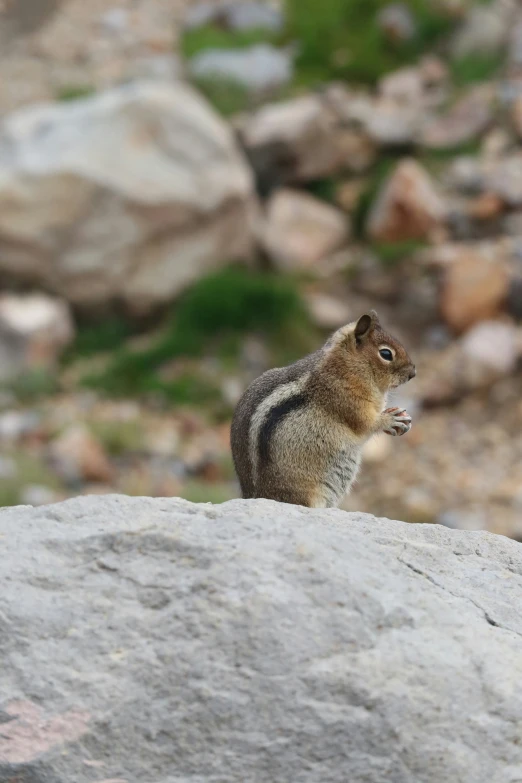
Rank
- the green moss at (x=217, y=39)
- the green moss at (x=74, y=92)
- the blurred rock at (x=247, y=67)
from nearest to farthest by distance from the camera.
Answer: the green moss at (x=74, y=92) → the blurred rock at (x=247, y=67) → the green moss at (x=217, y=39)

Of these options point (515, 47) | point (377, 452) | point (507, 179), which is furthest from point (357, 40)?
point (377, 452)

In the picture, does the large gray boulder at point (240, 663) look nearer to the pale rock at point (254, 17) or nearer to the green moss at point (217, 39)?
the green moss at point (217, 39)

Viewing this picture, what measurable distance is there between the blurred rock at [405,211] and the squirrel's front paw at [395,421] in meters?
7.19

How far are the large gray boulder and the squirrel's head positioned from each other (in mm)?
1331

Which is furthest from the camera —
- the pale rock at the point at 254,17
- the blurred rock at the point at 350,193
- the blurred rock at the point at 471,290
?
the pale rock at the point at 254,17

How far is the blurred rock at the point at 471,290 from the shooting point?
33.8ft

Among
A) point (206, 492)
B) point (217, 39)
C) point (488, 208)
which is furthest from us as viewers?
point (217, 39)

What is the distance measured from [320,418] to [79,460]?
206 inches

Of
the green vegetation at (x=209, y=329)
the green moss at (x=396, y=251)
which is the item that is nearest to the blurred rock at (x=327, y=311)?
the green vegetation at (x=209, y=329)

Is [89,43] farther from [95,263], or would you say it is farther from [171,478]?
[171,478]

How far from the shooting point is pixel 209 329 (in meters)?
10.6

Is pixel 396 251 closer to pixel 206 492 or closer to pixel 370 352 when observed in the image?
pixel 206 492

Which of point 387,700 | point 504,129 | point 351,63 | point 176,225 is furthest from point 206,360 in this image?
point 387,700

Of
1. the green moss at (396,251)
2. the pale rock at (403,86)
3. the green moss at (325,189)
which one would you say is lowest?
the green moss at (396,251)
